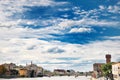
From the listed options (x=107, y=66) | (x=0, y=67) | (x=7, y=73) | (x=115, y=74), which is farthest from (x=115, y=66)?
(x=7, y=73)

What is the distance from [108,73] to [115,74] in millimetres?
5186

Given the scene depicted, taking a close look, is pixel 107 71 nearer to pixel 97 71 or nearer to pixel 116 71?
pixel 116 71

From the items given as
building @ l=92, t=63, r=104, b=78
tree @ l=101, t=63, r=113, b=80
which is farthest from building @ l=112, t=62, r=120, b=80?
building @ l=92, t=63, r=104, b=78

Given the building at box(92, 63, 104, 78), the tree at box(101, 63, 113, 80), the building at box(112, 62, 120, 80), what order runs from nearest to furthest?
the building at box(112, 62, 120, 80) < the tree at box(101, 63, 113, 80) < the building at box(92, 63, 104, 78)

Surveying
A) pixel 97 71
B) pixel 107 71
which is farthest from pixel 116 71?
pixel 97 71

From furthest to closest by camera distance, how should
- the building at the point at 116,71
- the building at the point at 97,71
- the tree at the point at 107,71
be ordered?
the building at the point at 97,71, the tree at the point at 107,71, the building at the point at 116,71

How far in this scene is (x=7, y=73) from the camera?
7805 inches

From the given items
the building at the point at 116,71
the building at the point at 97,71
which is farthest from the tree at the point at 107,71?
the building at the point at 97,71

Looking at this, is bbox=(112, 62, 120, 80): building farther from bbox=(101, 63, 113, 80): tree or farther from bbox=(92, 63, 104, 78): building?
bbox=(92, 63, 104, 78): building

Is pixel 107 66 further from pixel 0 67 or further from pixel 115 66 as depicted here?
pixel 0 67

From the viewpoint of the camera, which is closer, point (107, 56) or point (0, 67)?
point (107, 56)

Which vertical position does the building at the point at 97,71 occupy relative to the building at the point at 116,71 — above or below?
above

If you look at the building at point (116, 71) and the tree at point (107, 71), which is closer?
the building at point (116, 71)

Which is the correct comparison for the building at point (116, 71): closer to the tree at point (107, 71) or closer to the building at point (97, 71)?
the tree at point (107, 71)
